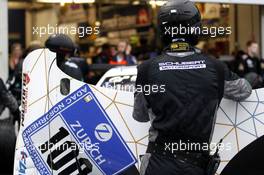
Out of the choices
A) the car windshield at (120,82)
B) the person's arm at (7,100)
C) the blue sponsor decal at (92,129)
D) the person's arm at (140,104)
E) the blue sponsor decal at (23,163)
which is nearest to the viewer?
the person's arm at (140,104)

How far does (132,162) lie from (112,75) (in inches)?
118

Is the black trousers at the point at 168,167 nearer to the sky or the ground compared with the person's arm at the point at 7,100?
nearer to the sky

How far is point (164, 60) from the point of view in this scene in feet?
12.0

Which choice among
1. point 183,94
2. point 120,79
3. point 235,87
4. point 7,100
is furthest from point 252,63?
point 183,94

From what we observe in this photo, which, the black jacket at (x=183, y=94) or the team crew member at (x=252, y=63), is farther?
the team crew member at (x=252, y=63)

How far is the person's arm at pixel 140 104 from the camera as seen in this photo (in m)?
3.73

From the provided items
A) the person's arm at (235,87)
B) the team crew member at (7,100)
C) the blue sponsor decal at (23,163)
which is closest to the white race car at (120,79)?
the team crew member at (7,100)

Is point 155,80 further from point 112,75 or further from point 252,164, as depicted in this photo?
point 112,75

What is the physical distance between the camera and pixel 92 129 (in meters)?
3.95

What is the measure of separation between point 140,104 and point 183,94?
0.29 m

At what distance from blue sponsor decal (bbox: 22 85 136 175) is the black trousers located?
13.9 inches

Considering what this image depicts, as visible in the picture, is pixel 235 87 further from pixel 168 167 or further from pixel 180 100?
pixel 168 167

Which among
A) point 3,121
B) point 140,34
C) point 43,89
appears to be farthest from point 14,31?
point 43,89

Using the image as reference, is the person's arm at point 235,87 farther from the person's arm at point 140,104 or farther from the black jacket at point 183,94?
the person's arm at point 140,104
